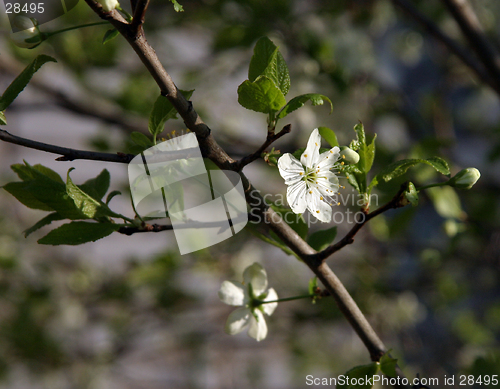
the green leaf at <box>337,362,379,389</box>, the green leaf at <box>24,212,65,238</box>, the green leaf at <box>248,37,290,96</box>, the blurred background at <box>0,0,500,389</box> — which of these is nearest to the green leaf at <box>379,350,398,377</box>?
the green leaf at <box>337,362,379,389</box>

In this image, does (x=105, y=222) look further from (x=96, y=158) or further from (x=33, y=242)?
(x=33, y=242)

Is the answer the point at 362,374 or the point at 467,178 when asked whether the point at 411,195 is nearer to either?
the point at 467,178

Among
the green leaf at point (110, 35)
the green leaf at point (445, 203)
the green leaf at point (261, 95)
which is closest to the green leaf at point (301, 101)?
the green leaf at point (261, 95)

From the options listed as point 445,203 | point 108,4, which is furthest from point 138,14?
point 445,203

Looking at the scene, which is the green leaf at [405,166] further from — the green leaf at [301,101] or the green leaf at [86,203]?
the green leaf at [86,203]

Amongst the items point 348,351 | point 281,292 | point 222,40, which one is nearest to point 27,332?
point 281,292

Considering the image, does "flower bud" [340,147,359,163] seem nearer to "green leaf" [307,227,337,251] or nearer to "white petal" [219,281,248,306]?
"green leaf" [307,227,337,251]
